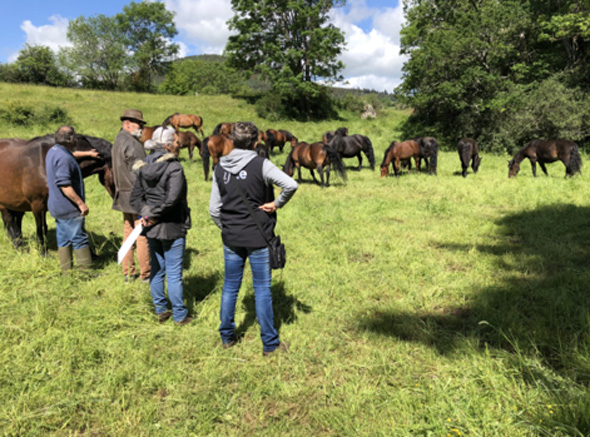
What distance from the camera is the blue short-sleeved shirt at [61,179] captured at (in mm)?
3967

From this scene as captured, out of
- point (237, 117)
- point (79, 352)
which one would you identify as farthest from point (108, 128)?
point (79, 352)

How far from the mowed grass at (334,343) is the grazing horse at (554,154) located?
220 inches

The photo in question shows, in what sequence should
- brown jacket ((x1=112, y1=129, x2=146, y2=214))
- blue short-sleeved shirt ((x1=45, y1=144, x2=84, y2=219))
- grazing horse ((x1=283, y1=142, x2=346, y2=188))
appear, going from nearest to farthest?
blue short-sleeved shirt ((x1=45, y1=144, x2=84, y2=219))
brown jacket ((x1=112, y1=129, x2=146, y2=214))
grazing horse ((x1=283, y1=142, x2=346, y2=188))

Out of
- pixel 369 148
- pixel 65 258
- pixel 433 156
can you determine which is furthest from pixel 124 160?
pixel 369 148

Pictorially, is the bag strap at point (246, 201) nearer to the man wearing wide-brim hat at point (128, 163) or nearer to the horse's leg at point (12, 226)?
the man wearing wide-brim hat at point (128, 163)

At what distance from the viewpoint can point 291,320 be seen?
3773 mm

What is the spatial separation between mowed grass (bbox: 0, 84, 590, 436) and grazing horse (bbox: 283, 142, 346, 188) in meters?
4.61

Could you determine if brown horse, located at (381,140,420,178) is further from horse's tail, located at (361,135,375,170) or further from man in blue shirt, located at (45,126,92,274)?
man in blue shirt, located at (45,126,92,274)

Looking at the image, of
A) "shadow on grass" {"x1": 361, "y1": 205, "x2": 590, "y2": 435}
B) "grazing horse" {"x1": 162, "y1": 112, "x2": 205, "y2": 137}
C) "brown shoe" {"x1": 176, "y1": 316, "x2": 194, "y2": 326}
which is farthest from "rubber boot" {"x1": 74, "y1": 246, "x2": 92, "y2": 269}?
"grazing horse" {"x1": 162, "y1": 112, "x2": 205, "y2": 137}

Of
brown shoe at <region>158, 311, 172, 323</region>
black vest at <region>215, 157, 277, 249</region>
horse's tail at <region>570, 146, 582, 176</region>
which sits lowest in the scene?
brown shoe at <region>158, 311, 172, 323</region>

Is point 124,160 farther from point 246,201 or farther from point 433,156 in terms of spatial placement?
point 433,156

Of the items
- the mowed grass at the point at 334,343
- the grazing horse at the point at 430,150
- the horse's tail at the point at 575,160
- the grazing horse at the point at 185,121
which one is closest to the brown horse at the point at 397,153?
the grazing horse at the point at 430,150

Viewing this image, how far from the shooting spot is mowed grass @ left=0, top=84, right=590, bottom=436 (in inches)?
94.1

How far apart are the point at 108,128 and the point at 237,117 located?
9822 millimetres
